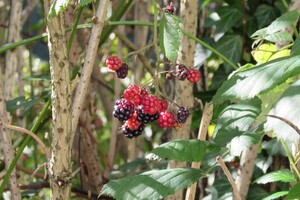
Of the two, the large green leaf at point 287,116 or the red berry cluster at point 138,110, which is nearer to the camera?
the large green leaf at point 287,116

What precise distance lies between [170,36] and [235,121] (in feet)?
0.53

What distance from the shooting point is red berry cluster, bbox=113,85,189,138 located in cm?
107

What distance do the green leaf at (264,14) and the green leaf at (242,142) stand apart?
33.9 inches

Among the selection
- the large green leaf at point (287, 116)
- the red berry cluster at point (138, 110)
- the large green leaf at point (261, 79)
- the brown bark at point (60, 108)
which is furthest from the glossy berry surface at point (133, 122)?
the large green leaf at point (287, 116)

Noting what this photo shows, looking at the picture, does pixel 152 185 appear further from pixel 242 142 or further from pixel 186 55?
pixel 186 55

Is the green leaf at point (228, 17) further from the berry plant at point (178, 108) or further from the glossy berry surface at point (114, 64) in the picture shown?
the glossy berry surface at point (114, 64)

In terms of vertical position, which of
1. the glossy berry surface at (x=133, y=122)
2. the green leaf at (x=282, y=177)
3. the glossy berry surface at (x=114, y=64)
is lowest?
the green leaf at (x=282, y=177)

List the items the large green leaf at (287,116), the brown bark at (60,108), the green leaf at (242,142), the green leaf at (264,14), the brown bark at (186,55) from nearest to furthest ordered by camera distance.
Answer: the large green leaf at (287,116) < the green leaf at (242,142) < the brown bark at (60,108) < the brown bark at (186,55) < the green leaf at (264,14)

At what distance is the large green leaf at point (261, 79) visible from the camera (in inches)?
32.2

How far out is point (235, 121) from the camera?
0.98 meters

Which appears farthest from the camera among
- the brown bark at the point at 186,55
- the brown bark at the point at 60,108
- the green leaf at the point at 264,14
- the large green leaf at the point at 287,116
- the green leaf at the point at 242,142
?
the green leaf at the point at 264,14

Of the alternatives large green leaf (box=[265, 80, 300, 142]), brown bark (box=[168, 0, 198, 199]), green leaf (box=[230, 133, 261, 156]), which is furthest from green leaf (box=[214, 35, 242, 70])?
large green leaf (box=[265, 80, 300, 142])

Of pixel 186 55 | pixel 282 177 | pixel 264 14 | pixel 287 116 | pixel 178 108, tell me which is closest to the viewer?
pixel 287 116

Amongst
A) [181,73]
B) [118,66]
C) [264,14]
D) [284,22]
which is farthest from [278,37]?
[264,14]
